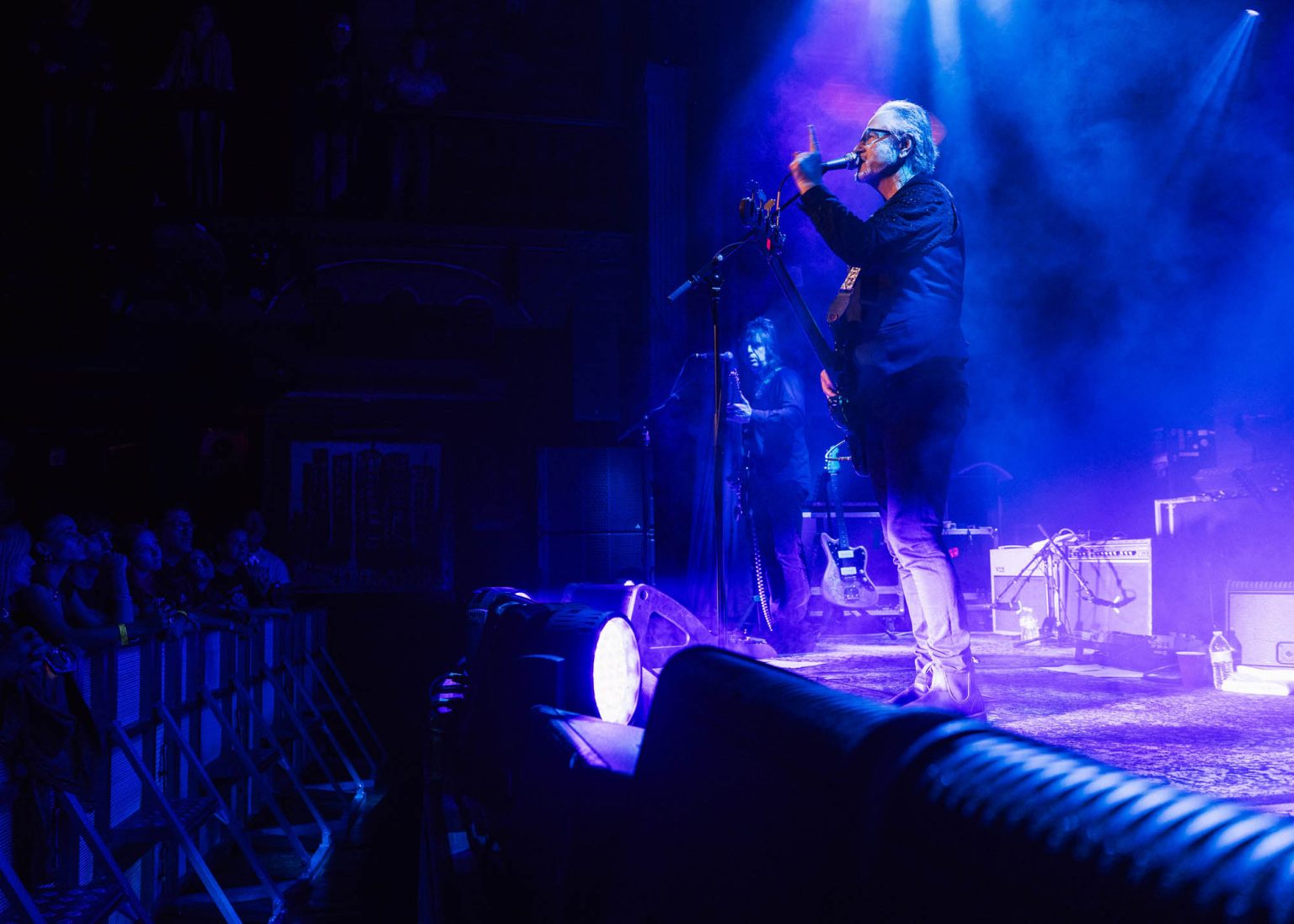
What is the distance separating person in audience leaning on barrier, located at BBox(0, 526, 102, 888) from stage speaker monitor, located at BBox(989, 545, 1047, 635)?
19.3 feet

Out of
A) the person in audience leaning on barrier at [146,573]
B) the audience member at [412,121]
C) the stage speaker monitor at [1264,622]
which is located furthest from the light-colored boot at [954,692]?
the audience member at [412,121]

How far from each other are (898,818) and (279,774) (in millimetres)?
6660

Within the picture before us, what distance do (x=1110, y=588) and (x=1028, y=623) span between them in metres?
1.15

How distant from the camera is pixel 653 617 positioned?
2.88 meters

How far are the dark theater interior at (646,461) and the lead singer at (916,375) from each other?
11 mm

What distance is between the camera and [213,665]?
4793 mm

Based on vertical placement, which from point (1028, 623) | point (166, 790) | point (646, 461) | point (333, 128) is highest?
point (333, 128)

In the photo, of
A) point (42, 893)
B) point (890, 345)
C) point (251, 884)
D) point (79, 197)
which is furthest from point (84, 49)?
point (890, 345)

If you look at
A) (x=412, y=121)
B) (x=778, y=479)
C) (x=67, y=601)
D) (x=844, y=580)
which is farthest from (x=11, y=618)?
(x=412, y=121)

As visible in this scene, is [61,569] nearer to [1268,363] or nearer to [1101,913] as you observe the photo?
[1101,913]

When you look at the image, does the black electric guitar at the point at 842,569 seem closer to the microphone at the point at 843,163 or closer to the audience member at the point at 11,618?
the microphone at the point at 843,163

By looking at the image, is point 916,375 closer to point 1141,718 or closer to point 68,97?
point 1141,718

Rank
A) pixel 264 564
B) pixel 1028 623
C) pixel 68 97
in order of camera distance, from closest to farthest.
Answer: pixel 1028 623 → pixel 264 564 → pixel 68 97

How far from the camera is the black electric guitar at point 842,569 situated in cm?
605
